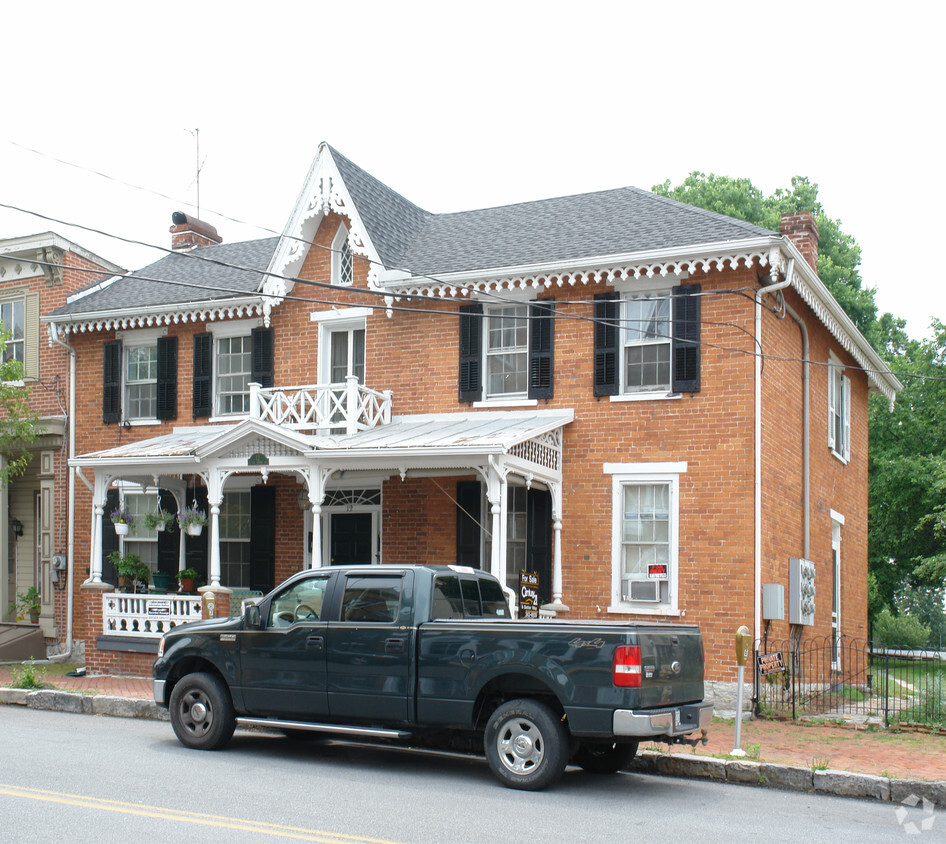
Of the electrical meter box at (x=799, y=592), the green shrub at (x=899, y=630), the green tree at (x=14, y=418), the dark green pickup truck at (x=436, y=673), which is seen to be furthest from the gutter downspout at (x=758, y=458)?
the green shrub at (x=899, y=630)

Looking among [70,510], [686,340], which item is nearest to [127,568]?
[70,510]

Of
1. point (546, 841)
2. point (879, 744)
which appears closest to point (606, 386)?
point (879, 744)

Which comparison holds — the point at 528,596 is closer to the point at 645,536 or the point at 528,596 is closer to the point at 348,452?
the point at 645,536

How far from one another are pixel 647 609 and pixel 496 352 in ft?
15.4

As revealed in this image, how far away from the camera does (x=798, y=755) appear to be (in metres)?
11.0

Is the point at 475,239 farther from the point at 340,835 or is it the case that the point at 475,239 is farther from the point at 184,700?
the point at 340,835

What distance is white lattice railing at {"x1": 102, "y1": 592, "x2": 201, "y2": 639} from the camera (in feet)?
56.7

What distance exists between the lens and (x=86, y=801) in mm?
8094

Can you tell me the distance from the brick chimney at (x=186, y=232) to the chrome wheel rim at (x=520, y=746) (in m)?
17.0

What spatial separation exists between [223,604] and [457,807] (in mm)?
9273

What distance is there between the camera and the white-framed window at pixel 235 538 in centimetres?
1934

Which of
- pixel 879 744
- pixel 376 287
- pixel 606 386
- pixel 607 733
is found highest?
pixel 376 287

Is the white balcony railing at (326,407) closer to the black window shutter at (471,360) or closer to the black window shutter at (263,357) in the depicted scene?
the black window shutter at (263,357)

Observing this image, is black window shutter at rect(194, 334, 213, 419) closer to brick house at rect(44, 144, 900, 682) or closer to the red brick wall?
brick house at rect(44, 144, 900, 682)
